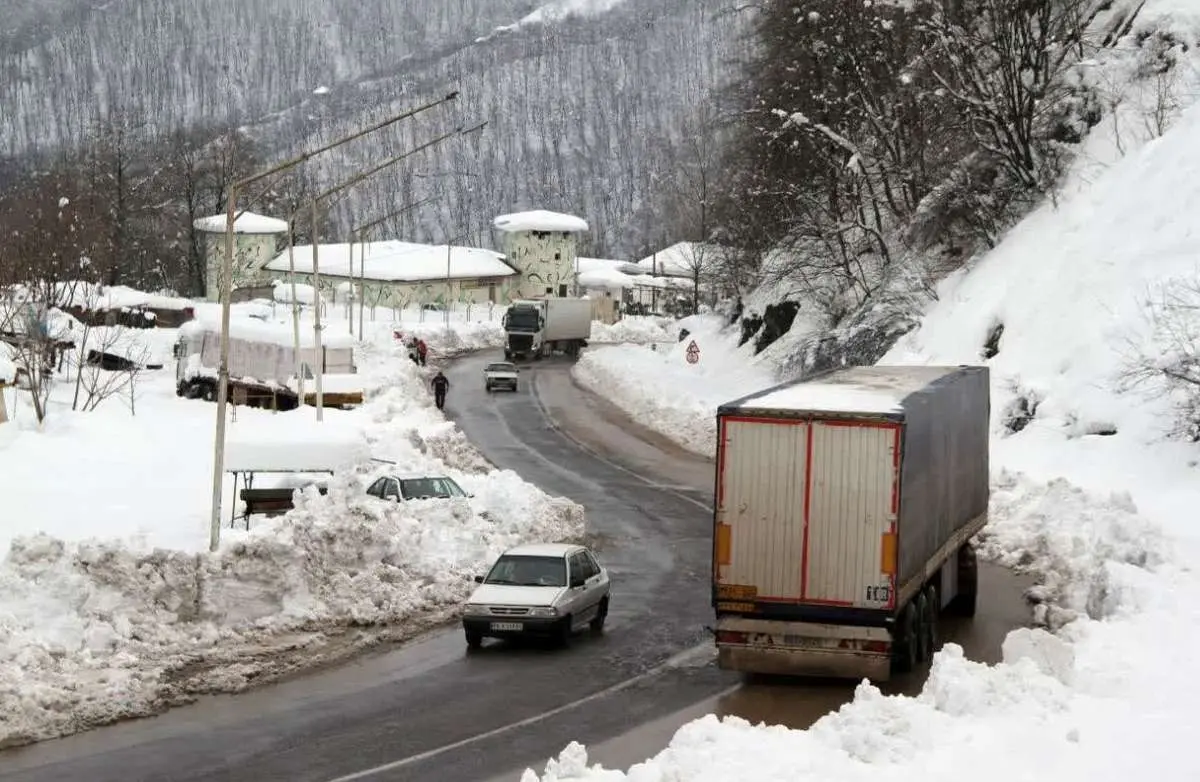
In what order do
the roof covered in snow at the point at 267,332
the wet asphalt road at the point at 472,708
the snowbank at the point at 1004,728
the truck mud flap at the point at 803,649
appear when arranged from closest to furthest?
the snowbank at the point at 1004,728 < the wet asphalt road at the point at 472,708 < the truck mud flap at the point at 803,649 < the roof covered in snow at the point at 267,332

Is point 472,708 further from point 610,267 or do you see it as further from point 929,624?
point 610,267

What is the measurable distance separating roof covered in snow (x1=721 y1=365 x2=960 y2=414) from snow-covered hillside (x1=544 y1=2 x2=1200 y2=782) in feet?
10.3

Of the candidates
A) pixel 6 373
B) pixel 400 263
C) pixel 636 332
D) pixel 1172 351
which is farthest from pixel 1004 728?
pixel 400 263

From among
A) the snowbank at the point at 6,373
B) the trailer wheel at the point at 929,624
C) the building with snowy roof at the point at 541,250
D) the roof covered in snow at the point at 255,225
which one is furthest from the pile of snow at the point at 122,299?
the trailer wheel at the point at 929,624

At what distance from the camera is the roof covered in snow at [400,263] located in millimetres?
123562

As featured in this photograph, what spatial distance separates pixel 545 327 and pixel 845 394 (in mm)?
67858

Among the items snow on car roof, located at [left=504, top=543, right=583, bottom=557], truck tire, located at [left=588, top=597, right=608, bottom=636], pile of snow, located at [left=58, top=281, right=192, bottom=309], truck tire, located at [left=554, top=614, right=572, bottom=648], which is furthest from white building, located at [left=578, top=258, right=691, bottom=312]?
truck tire, located at [left=554, top=614, right=572, bottom=648]

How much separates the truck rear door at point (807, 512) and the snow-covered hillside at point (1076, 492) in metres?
2.02

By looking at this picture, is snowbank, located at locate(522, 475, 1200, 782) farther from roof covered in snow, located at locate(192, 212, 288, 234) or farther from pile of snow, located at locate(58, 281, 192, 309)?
roof covered in snow, located at locate(192, 212, 288, 234)

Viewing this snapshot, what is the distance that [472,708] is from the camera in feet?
57.3

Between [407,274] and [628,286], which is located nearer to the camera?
[407,274]

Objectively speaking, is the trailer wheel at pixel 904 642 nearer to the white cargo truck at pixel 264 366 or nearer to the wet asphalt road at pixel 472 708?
the wet asphalt road at pixel 472 708

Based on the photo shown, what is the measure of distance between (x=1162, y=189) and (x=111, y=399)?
115ft

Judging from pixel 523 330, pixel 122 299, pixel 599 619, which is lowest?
pixel 599 619
